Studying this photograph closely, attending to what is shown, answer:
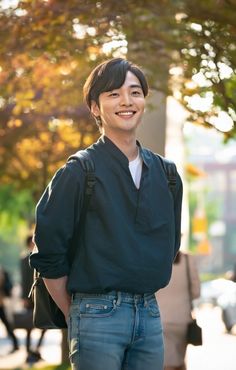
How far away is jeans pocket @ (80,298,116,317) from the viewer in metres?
4.15

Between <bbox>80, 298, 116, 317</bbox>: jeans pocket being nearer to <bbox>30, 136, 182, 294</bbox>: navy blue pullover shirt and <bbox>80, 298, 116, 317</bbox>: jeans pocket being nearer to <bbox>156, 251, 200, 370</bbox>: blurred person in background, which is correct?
<bbox>30, 136, 182, 294</bbox>: navy blue pullover shirt

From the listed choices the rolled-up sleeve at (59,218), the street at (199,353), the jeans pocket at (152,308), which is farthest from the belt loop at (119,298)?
the street at (199,353)

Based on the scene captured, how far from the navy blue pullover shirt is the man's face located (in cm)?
13

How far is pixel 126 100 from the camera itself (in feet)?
14.5

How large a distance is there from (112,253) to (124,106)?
1.86ft

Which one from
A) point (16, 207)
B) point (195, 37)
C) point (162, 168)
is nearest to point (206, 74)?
point (195, 37)

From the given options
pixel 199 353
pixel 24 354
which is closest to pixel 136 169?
pixel 199 353

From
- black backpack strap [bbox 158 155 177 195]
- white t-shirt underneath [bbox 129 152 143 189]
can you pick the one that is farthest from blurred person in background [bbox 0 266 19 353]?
white t-shirt underneath [bbox 129 152 143 189]

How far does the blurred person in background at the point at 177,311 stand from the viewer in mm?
9742

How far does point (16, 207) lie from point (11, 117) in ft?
83.6

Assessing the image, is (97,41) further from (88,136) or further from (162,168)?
(88,136)

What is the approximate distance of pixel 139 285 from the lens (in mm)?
4203

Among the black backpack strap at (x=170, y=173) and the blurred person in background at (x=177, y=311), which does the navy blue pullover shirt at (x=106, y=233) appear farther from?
the blurred person in background at (x=177, y=311)

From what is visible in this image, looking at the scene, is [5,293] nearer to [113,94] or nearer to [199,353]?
[199,353]
